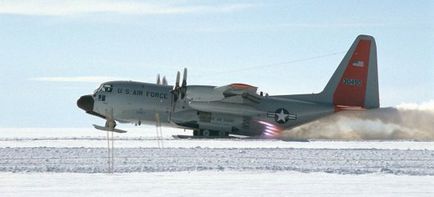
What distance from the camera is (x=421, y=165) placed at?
2259 centimetres

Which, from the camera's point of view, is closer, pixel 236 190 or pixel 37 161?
pixel 236 190

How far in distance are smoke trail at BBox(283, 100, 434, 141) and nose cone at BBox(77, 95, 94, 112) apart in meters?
11.7

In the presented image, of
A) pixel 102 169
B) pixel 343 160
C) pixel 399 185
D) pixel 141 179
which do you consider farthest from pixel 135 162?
pixel 399 185

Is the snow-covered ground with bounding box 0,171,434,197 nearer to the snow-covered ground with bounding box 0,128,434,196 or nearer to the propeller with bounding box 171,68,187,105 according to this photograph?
the snow-covered ground with bounding box 0,128,434,196

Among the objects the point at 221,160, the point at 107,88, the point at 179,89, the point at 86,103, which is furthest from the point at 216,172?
the point at 86,103

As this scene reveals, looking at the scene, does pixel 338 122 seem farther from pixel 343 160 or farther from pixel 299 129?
pixel 343 160

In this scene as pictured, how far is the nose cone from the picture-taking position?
40969 mm

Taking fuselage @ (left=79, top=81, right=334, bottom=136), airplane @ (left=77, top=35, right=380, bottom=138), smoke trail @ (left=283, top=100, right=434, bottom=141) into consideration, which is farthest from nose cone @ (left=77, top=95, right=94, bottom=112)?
smoke trail @ (left=283, top=100, right=434, bottom=141)

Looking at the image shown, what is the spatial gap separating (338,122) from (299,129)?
2398mm

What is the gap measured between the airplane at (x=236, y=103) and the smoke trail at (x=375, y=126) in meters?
1.50

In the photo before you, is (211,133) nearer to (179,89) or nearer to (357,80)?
(179,89)

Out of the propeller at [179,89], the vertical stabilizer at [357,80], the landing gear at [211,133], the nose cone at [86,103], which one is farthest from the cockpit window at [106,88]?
the vertical stabilizer at [357,80]

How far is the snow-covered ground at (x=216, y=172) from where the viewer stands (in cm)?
1480

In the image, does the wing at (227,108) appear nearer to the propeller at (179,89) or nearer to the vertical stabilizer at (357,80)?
the propeller at (179,89)
